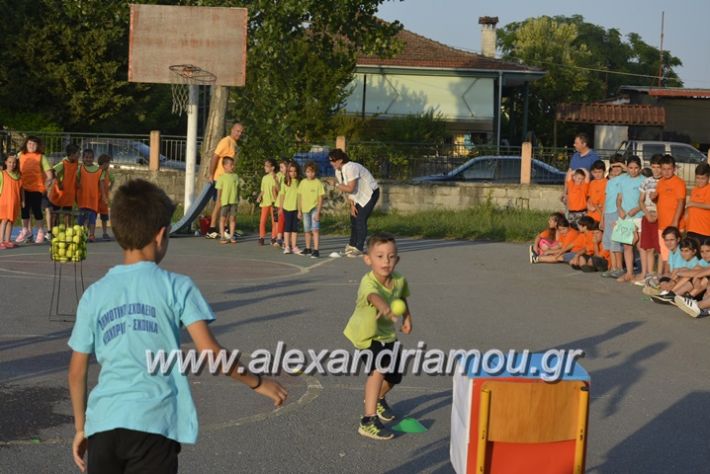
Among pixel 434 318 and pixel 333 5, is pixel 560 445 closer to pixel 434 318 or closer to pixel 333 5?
pixel 434 318

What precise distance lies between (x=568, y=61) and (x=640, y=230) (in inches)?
2153

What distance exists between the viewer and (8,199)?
19.1 m

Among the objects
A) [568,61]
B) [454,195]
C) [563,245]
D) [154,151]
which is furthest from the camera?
[568,61]

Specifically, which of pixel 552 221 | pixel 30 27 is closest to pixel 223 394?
pixel 552 221

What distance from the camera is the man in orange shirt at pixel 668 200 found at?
15.8 m

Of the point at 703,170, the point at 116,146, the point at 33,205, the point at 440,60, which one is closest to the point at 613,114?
the point at 440,60

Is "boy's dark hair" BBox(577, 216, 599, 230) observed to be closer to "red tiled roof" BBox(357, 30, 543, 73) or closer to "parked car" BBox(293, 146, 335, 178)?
"parked car" BBox(293, 146, 335, 178)

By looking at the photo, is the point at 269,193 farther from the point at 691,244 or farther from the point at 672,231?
the point at 691,244

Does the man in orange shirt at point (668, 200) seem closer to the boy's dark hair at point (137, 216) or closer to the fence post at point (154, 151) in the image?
the boy's dark hair at point (137, 216)

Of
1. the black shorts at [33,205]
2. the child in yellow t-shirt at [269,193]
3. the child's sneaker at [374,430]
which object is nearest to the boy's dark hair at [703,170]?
the child in yellow t-shirt at [269,193]

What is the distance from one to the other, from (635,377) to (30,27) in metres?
33.3

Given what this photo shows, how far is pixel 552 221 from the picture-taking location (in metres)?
19.1

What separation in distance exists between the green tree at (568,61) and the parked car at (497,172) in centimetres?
2281

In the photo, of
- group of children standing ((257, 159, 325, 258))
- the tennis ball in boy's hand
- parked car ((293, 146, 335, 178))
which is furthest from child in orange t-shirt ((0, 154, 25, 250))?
the tennis ball in boy's hand
